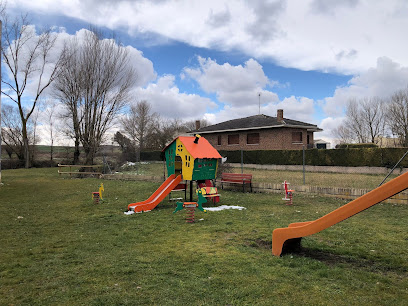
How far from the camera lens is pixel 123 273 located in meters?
4.32

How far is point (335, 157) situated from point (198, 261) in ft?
63.5

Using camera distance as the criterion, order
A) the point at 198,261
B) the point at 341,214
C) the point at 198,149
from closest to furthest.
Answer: the point at 341,214 < the point at 198,261 < the point at 198,149

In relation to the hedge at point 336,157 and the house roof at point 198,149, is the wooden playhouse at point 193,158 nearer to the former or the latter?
the house roof at point 198,149

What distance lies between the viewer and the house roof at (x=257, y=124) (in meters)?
30.2

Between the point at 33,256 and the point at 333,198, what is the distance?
1002 centimetres

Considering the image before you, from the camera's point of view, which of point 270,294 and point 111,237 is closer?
point 270,294

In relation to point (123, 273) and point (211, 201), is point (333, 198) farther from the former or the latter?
point (123, 273)

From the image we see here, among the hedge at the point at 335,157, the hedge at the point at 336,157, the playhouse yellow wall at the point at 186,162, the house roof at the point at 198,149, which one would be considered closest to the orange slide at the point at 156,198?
the playhouse yellow wall at the point at 186,162

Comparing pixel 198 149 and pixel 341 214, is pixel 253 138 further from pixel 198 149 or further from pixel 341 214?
pixel 341 214

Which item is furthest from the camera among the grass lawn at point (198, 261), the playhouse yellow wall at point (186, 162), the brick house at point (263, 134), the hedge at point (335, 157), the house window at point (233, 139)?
the house window at point (233, 139)

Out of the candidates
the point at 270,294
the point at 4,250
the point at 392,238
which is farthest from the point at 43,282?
the point at 392,238

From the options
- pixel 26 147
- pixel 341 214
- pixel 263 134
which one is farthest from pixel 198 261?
pixel 26 147

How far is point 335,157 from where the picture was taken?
21.5 m

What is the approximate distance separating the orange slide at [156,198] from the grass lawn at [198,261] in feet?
3.39
